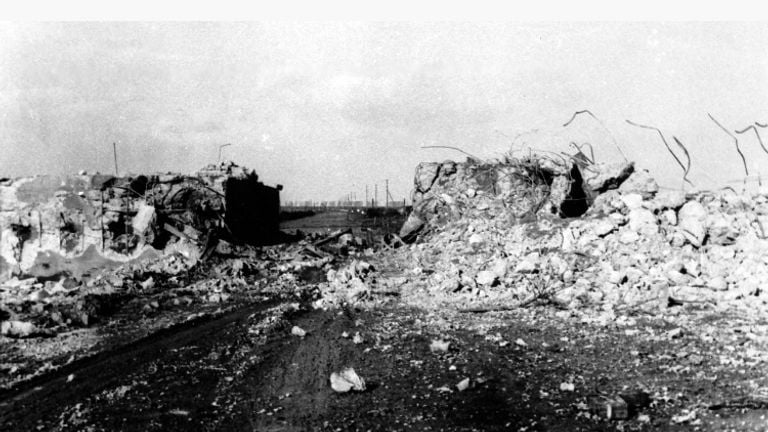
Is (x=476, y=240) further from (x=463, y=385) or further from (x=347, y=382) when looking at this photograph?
(x=347, y=382)

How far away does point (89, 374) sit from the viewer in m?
4.72

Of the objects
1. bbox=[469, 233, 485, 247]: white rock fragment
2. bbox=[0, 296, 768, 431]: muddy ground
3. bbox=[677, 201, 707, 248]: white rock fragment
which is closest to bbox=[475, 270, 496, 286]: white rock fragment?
bbox=[0, 296, 768, 431]: muddy ground

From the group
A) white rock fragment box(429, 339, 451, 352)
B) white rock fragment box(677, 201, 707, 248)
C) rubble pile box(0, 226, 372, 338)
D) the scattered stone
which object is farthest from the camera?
white rock fragment box(677, 201, 707, 248)

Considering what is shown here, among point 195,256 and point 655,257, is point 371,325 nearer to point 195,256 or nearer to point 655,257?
point 655,257

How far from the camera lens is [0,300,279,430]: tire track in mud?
12.8 feet

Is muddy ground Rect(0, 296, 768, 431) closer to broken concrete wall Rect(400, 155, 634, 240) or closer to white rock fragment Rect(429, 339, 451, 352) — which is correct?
white rock fragment Rect(429, 339, 451, 352)

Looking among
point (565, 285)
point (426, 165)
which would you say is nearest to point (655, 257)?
point (565, 285)

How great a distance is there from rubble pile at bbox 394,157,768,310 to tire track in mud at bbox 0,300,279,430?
11.2 ft

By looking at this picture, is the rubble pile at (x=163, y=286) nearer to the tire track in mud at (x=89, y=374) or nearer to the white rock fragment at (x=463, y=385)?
the tire track in mud at (x=89, y=374)

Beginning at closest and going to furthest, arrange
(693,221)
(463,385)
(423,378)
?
1. (463,385)
2. (423,378)
3. (693,221)

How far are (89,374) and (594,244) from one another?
6.95 metres

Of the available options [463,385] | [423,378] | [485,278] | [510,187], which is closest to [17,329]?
[423,378]

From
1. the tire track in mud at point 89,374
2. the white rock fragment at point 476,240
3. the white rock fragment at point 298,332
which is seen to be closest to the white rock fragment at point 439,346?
the white rock fragment at point 298,332

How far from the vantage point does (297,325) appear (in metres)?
6.52
